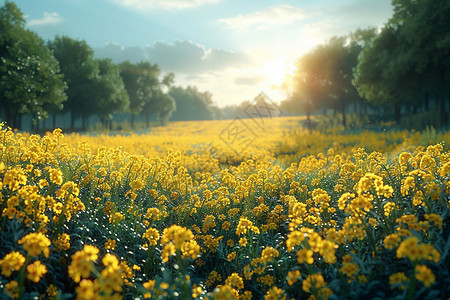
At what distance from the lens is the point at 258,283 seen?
3.91 m

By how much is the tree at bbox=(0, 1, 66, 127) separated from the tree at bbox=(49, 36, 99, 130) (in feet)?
30.5

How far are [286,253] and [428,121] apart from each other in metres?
23.5

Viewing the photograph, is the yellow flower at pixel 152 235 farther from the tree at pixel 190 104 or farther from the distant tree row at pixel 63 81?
the tree at pixel 190 104

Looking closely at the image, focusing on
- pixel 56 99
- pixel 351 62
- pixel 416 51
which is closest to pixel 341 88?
pixel 351 62

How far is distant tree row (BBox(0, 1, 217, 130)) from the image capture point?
23797 mm

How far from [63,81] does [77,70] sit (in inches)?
223

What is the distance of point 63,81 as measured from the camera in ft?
102

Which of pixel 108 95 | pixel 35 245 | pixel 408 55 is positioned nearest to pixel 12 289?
pixel 35 245

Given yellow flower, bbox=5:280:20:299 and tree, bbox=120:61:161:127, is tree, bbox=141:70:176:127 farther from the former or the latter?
yellow flower, bbox=5:280:20:299

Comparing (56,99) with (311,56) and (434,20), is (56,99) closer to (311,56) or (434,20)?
(311,56)

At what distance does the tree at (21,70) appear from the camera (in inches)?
920

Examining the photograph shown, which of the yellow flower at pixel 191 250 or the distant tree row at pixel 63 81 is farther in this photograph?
the distant tree row at pixel 63 81

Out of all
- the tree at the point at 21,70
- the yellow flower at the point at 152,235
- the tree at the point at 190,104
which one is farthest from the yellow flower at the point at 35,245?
the tree at the point at 190,104

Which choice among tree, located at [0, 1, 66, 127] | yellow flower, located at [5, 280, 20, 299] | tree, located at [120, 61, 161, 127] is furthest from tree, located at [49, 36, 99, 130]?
yellow flower, located at [5, 280, 20, 299]
